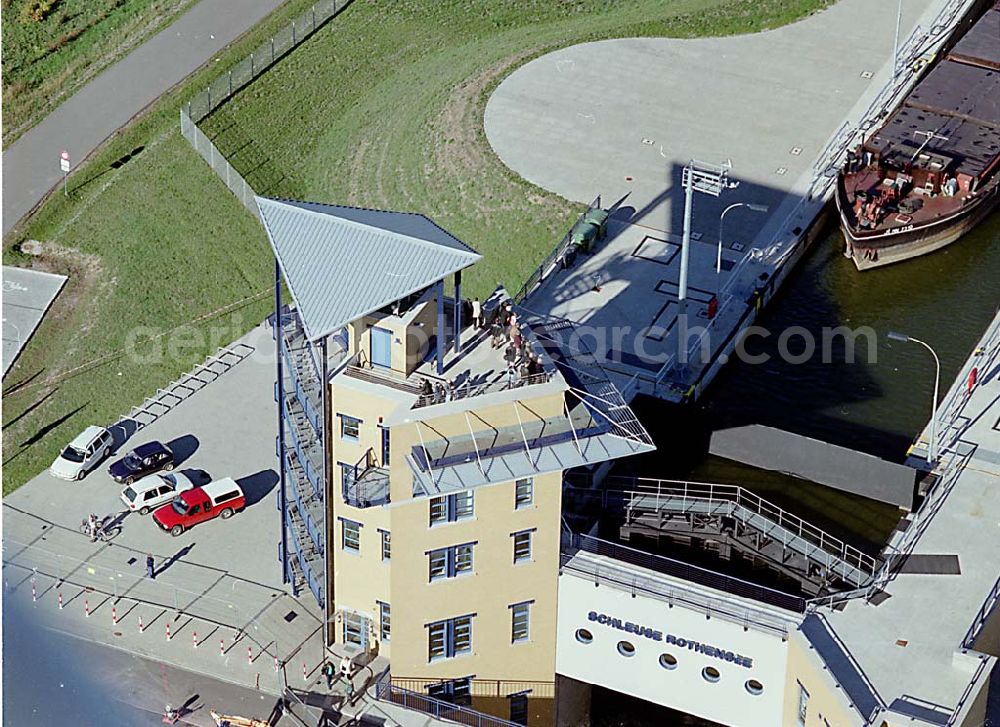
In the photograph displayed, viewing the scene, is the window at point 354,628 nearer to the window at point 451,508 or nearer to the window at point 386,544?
the window at point 386,544

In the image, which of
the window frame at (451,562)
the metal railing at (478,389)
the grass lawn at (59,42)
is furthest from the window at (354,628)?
the grass lawn at (59,42)

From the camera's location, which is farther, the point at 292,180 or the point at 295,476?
the point at 292,180

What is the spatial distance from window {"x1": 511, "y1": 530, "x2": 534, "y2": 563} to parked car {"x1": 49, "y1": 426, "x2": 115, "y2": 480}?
27.2m

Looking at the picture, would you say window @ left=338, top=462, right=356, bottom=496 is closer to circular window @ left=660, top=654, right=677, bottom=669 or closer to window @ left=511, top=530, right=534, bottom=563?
window @ left=511, top=530, right=534, bottom=563

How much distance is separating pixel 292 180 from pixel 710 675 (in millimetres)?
57017


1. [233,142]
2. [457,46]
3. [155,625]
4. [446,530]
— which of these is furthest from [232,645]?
[457,46]

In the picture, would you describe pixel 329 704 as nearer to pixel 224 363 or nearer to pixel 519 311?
pixel 519 311

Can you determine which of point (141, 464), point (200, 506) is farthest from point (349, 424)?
point (141, 464)

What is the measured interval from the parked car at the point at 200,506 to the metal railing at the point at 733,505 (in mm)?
20534

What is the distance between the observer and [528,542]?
82562 millimetres

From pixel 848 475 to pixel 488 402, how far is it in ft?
60.1

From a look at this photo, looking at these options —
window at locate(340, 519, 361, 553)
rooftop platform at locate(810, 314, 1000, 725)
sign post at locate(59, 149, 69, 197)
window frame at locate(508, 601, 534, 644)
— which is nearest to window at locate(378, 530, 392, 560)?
window at locate(340, 519, 361, 553)

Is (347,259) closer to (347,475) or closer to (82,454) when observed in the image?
(347,475)

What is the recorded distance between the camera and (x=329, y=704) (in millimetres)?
85000
